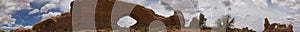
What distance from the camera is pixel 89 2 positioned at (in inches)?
1022

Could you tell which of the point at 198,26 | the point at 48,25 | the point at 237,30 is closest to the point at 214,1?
the point at 198,26

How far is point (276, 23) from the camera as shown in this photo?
2900 centimetres

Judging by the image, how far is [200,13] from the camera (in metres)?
26.2

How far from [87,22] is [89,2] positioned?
1.46 metres

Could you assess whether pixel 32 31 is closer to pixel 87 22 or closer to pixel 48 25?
pixel 48 25

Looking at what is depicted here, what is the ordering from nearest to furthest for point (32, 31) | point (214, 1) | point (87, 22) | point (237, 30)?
point (214, 1)
point (87, 22)
point (237, 30)
point (32, 31)

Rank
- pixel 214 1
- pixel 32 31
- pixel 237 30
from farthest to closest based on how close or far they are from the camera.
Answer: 1. pixel 32 31
2. pixel 237 30
3. pixel 214 1

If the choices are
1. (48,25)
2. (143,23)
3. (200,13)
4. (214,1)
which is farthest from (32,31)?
(214,1)

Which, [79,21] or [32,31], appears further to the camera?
[32,31]

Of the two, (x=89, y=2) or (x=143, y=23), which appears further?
(x=143, y=23)

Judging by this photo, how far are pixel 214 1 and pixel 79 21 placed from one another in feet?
24.5

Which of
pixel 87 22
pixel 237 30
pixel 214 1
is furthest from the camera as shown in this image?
pixel 237 30

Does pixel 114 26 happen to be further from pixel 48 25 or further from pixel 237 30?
pixel 237 30

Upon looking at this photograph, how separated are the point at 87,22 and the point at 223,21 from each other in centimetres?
679
